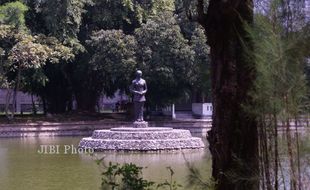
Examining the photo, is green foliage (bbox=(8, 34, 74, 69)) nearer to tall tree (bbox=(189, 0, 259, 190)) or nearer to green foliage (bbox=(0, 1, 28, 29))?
green foliage (bbox=(0, 1, 28, 29))

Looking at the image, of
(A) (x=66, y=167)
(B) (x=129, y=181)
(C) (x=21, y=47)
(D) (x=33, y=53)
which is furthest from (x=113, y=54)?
(B) (x=129, y=181)

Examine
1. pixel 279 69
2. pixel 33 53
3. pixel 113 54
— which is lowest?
pixel 279 69

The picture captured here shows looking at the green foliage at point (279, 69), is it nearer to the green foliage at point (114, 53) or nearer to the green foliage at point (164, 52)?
the green foliage at point (114, 53)

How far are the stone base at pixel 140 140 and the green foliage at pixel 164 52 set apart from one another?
10.4 metres

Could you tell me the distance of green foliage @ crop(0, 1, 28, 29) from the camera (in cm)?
2734

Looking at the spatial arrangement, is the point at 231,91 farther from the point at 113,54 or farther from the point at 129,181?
the point at 113,54

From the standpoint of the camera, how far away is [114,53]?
28578 millimetres

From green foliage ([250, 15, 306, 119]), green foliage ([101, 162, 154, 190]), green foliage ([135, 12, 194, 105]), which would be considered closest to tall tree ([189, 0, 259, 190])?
green foliage ([250, 15, 306, 119])

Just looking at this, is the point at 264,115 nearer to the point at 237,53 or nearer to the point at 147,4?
the point at 237,53

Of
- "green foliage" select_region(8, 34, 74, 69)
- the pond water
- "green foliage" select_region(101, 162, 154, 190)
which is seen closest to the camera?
"green foliage" select_region(101, 162, 154, 190)

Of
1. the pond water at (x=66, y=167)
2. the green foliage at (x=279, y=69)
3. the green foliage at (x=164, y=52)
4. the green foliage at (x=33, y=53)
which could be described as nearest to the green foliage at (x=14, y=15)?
the green foliage at (x=33, y=53)

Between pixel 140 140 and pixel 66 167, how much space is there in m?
4.13

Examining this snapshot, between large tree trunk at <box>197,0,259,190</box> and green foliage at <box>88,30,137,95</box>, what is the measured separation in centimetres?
2322

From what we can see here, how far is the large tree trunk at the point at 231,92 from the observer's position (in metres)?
5.07
